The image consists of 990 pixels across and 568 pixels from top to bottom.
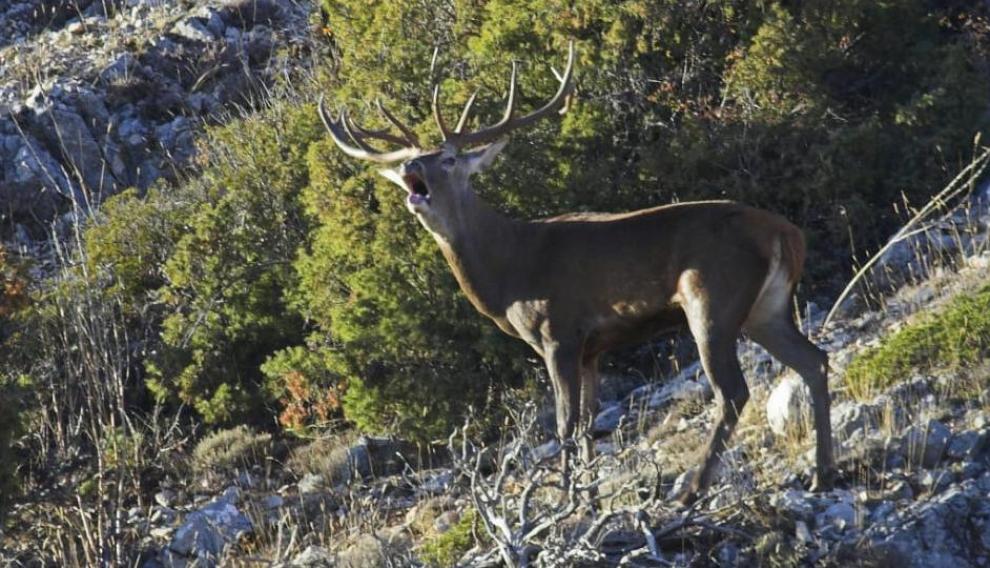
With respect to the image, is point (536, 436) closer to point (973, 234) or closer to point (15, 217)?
point (973, 234)

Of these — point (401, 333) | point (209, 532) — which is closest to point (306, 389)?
point (401, 333)

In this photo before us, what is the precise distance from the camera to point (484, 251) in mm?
10570

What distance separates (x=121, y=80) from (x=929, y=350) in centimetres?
1316

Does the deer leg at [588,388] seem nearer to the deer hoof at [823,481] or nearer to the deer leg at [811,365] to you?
the deer leg at [811,365]

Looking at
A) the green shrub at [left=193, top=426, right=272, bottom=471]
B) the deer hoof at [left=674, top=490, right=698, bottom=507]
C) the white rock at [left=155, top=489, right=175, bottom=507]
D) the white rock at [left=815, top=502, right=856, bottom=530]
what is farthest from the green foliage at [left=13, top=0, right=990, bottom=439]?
the white rock at [left=815, top=502, right=856, bottom=530]

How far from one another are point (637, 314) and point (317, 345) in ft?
17.0

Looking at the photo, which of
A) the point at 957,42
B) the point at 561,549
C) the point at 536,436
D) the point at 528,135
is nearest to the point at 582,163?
the point at 528,135

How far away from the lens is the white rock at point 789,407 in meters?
10.0

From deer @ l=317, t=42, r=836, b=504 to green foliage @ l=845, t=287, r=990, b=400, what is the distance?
3.57 ft

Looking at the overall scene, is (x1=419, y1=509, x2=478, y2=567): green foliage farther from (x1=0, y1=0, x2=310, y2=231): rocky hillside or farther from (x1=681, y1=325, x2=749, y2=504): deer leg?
(x1=0, y1=0, x2=310, y2=231): rocky hillside

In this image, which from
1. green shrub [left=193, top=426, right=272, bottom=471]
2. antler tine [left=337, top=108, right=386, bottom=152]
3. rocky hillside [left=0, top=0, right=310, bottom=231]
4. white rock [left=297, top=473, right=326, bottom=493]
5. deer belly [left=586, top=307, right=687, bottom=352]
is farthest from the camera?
rocky hillside [left=0, top=0, right=310, bottom=231]

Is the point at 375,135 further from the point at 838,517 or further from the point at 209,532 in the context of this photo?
the point at 838,517

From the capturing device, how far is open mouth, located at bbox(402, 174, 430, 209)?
10258mm

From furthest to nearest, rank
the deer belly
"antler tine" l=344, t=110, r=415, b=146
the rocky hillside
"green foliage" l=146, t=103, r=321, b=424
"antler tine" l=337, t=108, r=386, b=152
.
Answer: the rocky hillside < "green foliage" l=146, t=103, r=321, b=424 < "antler tine" l=337, t=108, r=386, b=152 < "antler tine" l=344, t=110, r=415, b=146 < the deer belly
